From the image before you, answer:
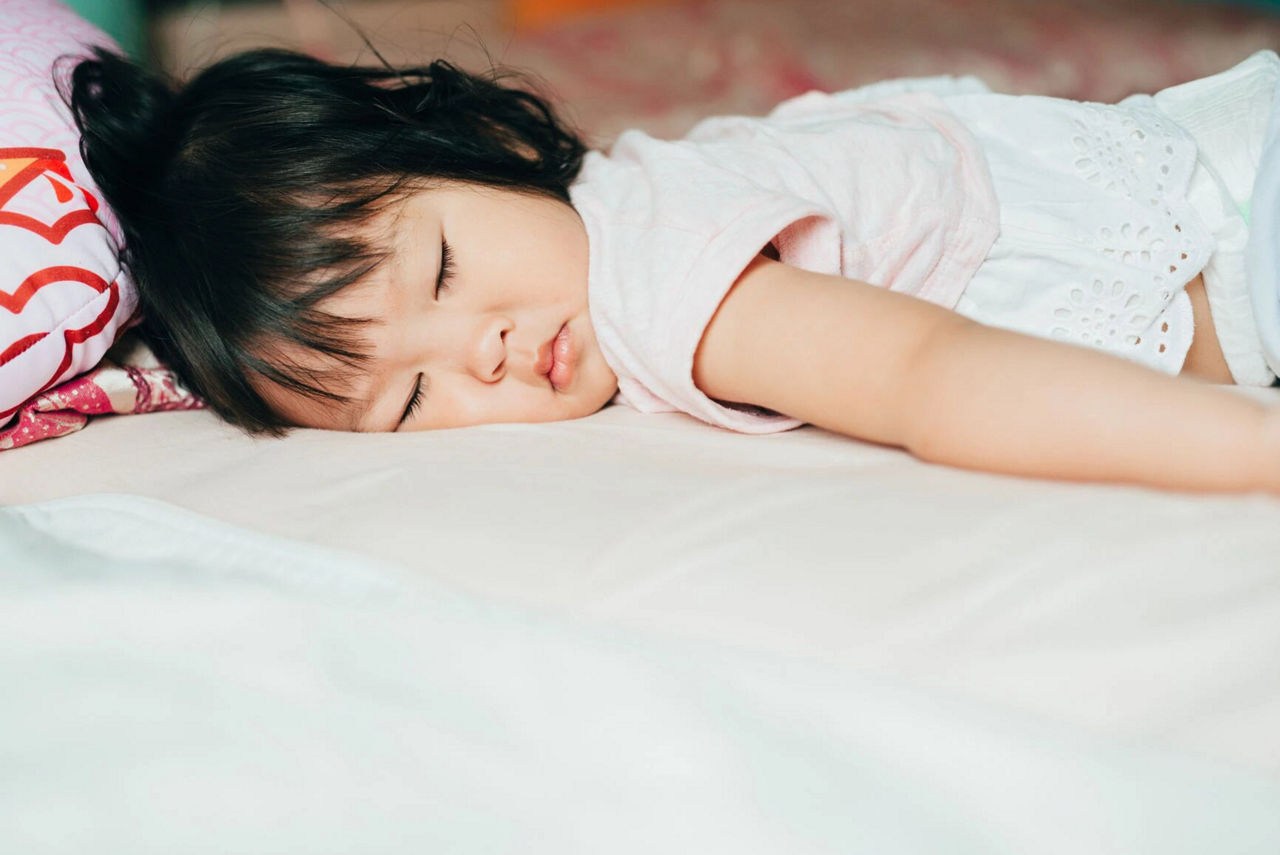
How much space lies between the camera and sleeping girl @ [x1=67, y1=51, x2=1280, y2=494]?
29.7 inches

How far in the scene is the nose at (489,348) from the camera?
2.69ft

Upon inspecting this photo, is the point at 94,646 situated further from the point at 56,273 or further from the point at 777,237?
the point at 777,237

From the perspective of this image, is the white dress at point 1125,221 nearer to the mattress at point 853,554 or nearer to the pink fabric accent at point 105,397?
A: the mattress at point 853,554

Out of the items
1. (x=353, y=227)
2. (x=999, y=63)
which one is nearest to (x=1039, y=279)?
(x=353, y=227)

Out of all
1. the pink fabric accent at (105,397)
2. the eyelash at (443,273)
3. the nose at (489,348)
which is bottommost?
the pink fabric accent at (105,397)

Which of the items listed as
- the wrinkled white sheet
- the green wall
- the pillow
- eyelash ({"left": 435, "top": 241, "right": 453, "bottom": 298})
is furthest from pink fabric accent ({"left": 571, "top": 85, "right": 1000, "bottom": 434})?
the green wall

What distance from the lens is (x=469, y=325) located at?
83 centimetres

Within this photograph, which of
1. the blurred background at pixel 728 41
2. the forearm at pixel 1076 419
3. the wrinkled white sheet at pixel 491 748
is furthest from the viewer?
the blurred background at pixel 728 41

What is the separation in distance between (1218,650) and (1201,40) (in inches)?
90.9

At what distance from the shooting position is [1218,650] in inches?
19.0

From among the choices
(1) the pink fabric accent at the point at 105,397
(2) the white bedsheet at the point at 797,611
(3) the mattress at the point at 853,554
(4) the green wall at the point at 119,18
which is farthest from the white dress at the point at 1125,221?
(4) the green wall at the point at 119,18

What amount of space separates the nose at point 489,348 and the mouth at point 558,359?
3 centimetres

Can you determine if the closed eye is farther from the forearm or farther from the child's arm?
the forearm

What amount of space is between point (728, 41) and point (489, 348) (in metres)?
1.68
